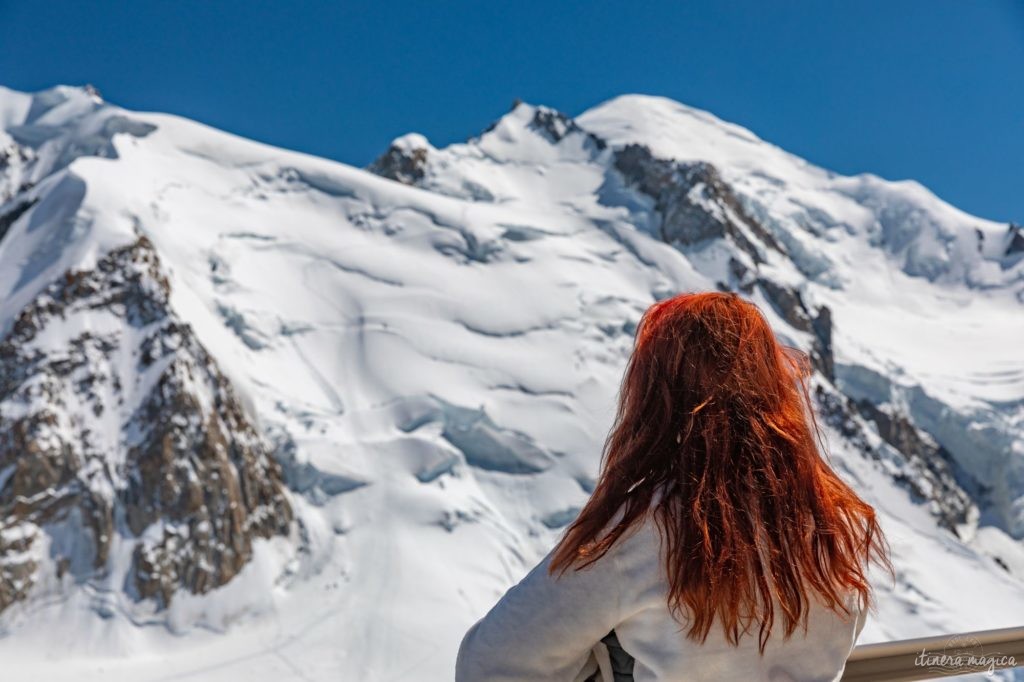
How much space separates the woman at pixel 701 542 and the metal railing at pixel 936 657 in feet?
1.33

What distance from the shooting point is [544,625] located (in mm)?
1257

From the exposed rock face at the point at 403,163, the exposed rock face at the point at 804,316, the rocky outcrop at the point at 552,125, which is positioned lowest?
the exposed rock face at the point at 804,316

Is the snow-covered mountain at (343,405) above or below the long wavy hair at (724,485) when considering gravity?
above

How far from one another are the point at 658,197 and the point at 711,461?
168 feet

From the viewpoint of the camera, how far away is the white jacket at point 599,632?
4.14ft

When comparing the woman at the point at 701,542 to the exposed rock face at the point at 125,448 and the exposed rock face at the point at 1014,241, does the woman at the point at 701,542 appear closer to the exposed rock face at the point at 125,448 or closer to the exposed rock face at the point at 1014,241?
the exposed rock face at the point at 125,448

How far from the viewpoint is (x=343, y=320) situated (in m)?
33.6

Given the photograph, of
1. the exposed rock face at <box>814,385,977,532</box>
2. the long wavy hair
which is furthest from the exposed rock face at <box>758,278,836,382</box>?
the long wavy hair

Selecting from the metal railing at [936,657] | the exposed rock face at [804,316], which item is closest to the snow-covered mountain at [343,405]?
the exposed rock face at [804,316]

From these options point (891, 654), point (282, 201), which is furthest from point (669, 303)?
point (282, 201)

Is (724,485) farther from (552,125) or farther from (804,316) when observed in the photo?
(552,125)

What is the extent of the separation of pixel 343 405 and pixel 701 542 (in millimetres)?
29471

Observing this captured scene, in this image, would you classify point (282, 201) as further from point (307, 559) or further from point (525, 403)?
point (307, 559)

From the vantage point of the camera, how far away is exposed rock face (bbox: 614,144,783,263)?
163ft
